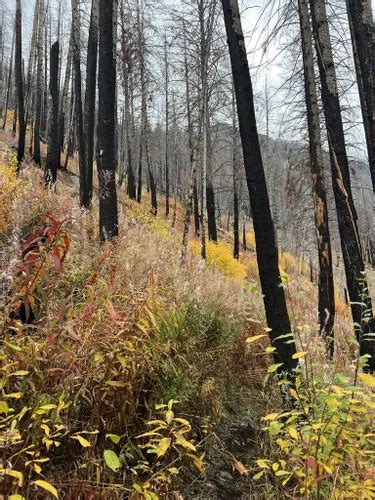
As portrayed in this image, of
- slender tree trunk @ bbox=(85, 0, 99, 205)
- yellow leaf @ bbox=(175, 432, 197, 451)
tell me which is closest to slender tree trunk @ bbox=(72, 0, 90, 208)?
slender tree trunk @ bbox=(85, 0, 99, 205)

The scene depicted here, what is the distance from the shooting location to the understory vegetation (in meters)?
2.22

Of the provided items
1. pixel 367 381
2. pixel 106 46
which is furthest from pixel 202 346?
pixel 106 46

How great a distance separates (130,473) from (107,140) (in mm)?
5348

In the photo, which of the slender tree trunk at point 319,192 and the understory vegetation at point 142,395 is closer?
the understory vegetation at point 142,395

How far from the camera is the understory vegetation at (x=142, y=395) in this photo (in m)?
2.22

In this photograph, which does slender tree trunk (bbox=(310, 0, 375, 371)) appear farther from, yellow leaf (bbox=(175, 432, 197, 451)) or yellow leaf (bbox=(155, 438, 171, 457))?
yellow leaf (bbox=(155, 438, 171, 457))

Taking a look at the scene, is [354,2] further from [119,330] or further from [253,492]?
[253,492]

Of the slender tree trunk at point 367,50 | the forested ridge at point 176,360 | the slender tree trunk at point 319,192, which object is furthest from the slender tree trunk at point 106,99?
the slender tree trunk at point 367,50

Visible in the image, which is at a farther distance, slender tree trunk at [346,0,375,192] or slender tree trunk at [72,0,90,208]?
slender tree trunk at [72,0,90,208]

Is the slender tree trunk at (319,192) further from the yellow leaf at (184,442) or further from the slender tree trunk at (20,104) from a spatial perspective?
the slender tree trunk at (20,104)

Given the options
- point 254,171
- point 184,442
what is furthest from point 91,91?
point 184,442

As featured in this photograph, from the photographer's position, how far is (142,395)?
3035mm

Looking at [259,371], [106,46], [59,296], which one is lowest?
[259,371]

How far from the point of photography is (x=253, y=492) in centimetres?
282
